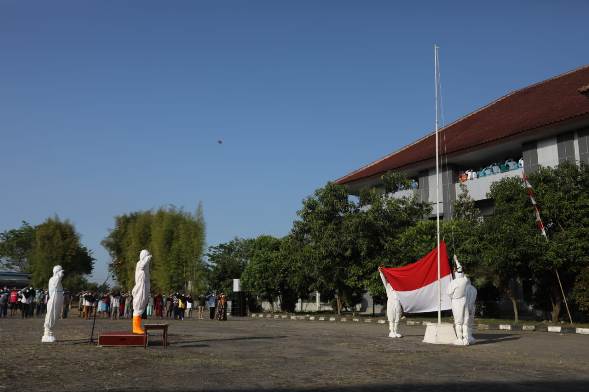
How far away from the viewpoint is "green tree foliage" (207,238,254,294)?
48625mm

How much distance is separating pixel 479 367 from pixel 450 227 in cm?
1778

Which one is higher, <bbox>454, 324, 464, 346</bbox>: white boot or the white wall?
the white wall

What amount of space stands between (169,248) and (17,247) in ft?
127

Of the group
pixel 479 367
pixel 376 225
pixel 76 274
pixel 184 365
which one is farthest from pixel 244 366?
pixel 76 274

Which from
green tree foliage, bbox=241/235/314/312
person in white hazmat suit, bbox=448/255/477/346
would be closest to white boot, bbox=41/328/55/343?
person in white hazmat suit, bbox=448/255/477/346

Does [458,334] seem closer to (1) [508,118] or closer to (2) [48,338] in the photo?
(2) [48,338]

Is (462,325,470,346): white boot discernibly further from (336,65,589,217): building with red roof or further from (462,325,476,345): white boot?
(336,65,589,217): building with red roof

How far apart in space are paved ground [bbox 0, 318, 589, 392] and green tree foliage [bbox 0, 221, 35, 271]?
77869 mm

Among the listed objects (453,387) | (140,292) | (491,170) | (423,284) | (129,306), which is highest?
(491,170)

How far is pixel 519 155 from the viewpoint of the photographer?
3275 centimetres

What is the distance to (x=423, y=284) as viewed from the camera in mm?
17594

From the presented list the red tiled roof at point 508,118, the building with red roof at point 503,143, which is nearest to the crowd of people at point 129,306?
the building with red roof at point 503,143

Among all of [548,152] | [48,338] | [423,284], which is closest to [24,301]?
[48,338]

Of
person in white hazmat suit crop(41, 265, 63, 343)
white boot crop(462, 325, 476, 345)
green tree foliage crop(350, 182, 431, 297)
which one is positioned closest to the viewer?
person in white hazmat suit crop(41, 265, 63, 343)
